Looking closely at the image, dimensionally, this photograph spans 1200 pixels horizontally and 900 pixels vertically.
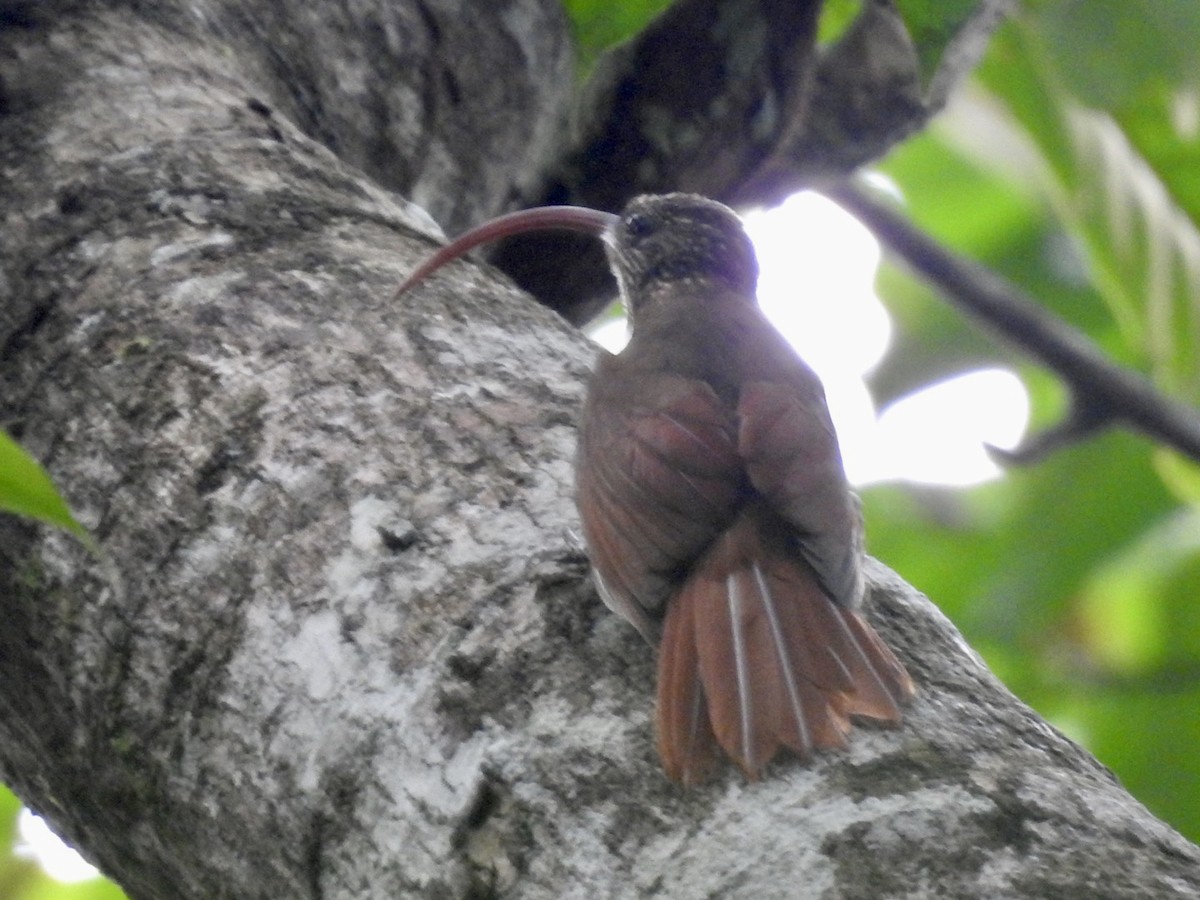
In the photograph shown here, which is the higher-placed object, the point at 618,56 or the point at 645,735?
the point at 618,56

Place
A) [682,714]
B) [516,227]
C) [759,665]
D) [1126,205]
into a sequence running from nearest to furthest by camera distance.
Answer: [682,714]
[759,665]
[516,227]
[1126,205]

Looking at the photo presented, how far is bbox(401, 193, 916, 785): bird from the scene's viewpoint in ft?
6.13

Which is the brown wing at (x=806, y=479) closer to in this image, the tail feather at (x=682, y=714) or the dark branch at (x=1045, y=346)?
the tail feather at (x=682, y=714)

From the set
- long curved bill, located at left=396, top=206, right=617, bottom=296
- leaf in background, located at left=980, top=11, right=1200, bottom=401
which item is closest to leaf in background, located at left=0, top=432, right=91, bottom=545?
long curved bill, located at left=396, top=206, right=617, bottom=296

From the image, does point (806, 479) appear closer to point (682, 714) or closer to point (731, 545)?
point (731, 545)

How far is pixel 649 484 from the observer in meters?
2.50

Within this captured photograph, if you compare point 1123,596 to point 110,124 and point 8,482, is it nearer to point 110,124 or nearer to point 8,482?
point 110,124

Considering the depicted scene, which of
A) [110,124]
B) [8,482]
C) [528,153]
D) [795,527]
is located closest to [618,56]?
[528,153]

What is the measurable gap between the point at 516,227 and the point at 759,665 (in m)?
1.39

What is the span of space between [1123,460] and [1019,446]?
2.69 ft

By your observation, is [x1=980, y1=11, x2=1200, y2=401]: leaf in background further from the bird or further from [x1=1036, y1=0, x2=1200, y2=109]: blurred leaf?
the bird

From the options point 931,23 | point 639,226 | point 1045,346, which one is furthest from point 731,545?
point 1045,346

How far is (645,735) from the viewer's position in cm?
185

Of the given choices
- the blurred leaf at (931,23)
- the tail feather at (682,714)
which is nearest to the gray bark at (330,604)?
the tail feather at (682,714)
